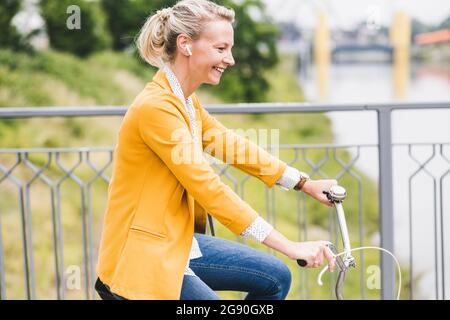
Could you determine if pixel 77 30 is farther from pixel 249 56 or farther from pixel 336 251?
pixel 336 251

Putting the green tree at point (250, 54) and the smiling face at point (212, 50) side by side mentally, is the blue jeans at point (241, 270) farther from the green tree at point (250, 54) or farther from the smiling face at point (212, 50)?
the green tree at point (250, 54)

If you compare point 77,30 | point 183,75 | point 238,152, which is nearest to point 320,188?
point 238,152

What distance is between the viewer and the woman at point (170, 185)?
1.81 metres

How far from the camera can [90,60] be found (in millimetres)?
14828

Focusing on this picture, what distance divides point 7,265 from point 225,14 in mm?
6246

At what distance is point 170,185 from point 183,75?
319 mm

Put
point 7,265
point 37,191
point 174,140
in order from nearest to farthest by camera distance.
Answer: point 174,140 < point 7,265 < point 37,191

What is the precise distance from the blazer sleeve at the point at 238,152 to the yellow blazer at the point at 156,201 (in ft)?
1.11

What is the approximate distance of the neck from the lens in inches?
77.1

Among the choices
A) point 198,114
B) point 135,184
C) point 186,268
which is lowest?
point 186,268

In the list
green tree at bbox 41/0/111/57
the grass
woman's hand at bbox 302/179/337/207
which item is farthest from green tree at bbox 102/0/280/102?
woman's hand at bbox 302/179/337/207

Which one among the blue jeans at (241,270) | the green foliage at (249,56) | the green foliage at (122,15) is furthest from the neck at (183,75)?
the green foliage at (249,56)
